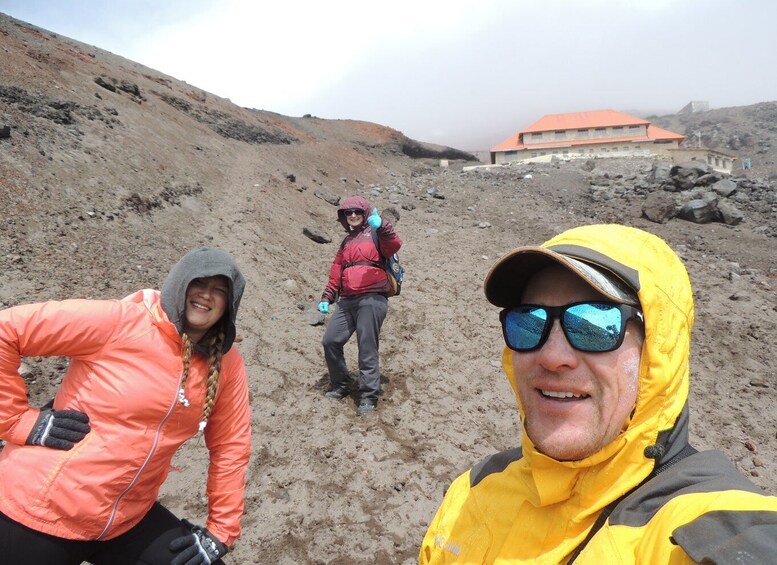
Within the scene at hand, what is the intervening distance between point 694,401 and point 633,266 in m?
5.76

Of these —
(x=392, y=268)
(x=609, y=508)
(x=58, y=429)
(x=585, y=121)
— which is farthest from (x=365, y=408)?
(x=585, y=121)

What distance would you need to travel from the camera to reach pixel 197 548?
2.44 meters

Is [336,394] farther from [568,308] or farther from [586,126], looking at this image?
[586,126]

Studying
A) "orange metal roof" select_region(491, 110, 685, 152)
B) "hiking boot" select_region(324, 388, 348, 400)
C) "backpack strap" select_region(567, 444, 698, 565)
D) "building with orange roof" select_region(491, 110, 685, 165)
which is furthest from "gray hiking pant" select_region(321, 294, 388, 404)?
"orange metal roof" select_region(491, 110, 685, 152)

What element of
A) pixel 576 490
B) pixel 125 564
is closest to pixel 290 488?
pixel 125 564

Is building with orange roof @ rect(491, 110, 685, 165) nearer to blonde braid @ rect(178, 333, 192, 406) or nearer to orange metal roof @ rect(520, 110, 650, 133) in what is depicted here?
orange metal roof @ rect(520, 110, 650, 133)

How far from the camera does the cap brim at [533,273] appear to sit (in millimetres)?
1269

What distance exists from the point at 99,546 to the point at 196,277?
1415 millimetres

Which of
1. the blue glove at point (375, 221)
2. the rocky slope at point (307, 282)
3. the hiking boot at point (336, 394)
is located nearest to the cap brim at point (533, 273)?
the rocky slope at point (307, 282)

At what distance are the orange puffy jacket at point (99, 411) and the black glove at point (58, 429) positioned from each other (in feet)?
0.11

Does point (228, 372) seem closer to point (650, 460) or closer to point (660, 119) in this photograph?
point (650, 460)

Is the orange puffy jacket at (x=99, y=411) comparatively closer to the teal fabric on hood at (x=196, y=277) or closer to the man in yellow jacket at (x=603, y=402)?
the teal fabric on hood at (x=196, y=277)

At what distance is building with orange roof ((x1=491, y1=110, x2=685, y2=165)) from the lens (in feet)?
144

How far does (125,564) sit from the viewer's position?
2.31 meters
